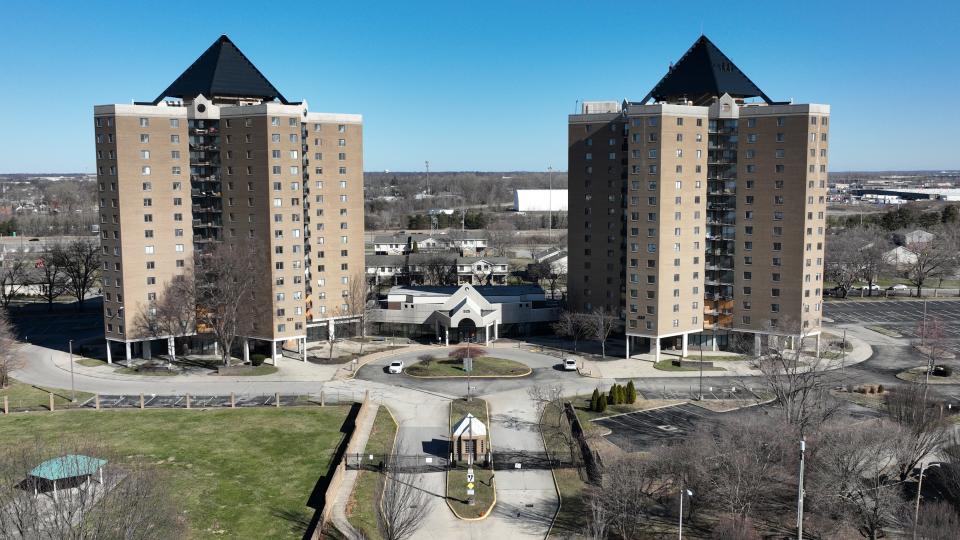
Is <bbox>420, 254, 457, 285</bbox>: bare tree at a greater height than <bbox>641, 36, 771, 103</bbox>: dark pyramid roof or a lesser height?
lesser

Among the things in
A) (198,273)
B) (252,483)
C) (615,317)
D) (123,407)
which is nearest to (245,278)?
(198,273)

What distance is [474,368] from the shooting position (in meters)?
74.8

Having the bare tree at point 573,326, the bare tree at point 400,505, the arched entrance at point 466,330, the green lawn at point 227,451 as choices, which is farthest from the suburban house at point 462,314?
the bare tree at point 400,505

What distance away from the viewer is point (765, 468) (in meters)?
40.9

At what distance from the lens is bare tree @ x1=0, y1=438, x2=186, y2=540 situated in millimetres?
31281

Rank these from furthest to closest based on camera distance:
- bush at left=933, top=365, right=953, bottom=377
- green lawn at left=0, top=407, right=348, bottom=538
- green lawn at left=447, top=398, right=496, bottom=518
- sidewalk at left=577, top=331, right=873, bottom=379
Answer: sidewalk at left=577, top=331, right=873, bottom=379
bush at left=933, top=365, right=953, bottom=377
green lawn at left=447, top=398, right=496, bottom=518
green lawn at left=0, top=407, right=348, bottom=538

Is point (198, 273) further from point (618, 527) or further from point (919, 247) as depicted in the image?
point (919, 247)

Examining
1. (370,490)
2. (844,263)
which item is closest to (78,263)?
(370,490)

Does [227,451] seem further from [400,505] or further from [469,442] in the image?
[400,505]

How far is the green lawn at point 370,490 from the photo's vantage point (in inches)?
1663

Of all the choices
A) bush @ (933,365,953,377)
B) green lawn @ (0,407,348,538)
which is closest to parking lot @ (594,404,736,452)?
green lawn @ (0,407,348,538)

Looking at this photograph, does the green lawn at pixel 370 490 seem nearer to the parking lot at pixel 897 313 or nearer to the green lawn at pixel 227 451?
the green lawn at pixel 227 451

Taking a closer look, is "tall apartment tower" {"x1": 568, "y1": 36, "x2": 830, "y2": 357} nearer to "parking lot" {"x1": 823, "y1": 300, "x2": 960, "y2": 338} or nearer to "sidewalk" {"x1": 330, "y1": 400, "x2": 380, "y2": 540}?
"parking lot" {"x1": 823, "y1": 300, "x2": 960, "y2": 338}

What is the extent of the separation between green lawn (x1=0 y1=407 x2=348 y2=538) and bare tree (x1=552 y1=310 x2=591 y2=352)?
97.4ft
